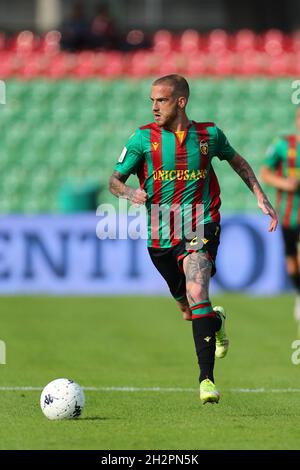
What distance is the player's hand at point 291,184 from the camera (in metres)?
13.0

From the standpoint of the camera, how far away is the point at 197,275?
732 cm

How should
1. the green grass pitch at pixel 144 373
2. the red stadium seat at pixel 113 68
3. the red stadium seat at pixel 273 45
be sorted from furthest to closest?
the red stadium seat at pixel 273 45 < the red stadium seat at pixel 113 68 < the green grass pitch at pixel 144 373

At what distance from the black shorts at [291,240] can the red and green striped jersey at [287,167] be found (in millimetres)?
68

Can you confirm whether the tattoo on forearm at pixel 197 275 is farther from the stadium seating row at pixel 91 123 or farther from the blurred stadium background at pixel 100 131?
the stadium seating row at pixel 91 123

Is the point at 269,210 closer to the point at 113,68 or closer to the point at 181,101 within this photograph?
the point at 181,101

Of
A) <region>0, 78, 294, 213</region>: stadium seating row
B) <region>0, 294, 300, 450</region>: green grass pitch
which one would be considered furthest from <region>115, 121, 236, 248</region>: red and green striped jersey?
<region>0, 78, 294, 213</region>: stadium seating row

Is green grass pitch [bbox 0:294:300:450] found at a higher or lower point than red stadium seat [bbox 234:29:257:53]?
lower

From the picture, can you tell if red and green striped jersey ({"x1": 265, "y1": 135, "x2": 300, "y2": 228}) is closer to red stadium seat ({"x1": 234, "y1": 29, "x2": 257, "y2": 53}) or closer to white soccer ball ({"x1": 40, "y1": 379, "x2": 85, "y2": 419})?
white soccer ball ({"x1": 40, "y1": 379, "x2": 85, "y2": 419})

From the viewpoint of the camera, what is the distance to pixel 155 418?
689 centimetres

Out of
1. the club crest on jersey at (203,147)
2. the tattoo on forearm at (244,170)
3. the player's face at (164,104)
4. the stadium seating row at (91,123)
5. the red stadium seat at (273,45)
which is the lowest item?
the tattoo on forearm at (244,170)

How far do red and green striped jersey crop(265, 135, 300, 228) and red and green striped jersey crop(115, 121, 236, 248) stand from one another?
5.55 m

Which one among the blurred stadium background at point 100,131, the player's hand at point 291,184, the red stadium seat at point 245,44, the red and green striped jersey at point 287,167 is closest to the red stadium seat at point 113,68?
the blurred stadium background at point 100,131

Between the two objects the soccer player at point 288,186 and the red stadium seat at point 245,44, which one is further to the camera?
the red stadium seat at point 245,44

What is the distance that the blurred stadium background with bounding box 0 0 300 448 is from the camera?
1753 cm
